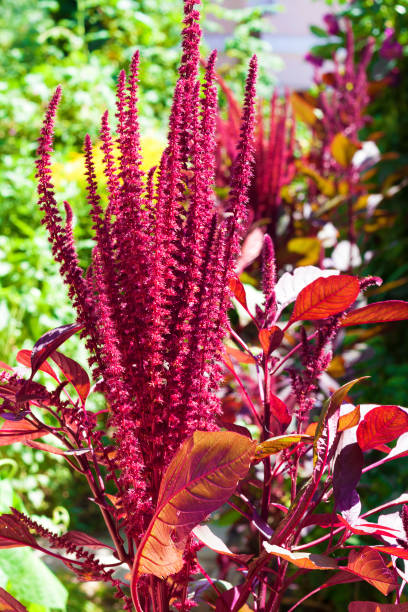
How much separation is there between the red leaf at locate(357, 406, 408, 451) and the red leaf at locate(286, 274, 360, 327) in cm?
11

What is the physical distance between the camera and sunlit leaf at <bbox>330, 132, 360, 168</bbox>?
1.65 m

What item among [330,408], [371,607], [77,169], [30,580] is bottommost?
[30,580]

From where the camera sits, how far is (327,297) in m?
0.62

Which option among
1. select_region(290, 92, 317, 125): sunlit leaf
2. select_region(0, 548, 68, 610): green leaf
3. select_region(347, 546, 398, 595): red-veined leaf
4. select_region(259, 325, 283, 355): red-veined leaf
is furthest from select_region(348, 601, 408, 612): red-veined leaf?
select_region(290, 92, 317, 125): sunlit leaf

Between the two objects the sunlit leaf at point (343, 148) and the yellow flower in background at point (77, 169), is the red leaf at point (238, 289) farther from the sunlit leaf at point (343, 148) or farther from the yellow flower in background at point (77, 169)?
the yellow flower in background at point (77, 169)

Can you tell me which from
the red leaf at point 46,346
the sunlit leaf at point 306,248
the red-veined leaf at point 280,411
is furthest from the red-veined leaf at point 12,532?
the sunlit leaf at point 306,248

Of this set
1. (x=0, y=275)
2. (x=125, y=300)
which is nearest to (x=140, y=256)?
(x=125, y=300)

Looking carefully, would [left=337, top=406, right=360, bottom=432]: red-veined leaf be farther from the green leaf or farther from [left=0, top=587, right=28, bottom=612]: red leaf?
the green leaf

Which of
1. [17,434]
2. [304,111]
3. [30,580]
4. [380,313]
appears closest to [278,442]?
[380,313]

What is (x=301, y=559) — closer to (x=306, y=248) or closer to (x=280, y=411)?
(x=280, y=411)

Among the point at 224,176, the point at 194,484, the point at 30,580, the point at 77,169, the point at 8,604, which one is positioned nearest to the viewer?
the point at 194,484

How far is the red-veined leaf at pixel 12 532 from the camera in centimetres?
62

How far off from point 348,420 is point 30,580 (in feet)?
2.04

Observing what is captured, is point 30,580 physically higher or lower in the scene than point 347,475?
lower
